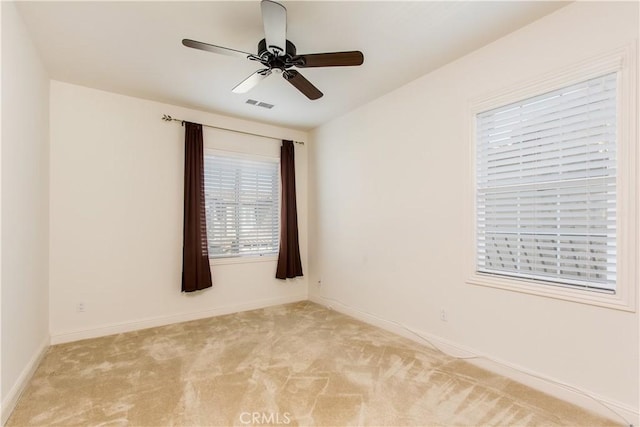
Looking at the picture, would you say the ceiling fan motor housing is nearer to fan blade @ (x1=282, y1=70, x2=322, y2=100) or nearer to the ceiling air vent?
fan blade @ (x1=282, y1=70, x2=322, y2=100)

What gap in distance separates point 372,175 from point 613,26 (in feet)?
7.47

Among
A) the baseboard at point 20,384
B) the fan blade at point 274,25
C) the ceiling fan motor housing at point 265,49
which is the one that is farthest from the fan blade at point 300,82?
the baseboard at point 20,384

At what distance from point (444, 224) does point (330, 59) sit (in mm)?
1788

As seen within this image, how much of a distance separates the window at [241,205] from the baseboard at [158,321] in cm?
71

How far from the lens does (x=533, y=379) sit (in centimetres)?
226

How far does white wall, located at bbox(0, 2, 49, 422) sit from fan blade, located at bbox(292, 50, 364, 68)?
188 cm

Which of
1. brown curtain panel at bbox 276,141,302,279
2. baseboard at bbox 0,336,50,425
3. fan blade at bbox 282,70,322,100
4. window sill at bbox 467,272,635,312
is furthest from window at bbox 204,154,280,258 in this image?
window sill at bbox 467,272,635,312

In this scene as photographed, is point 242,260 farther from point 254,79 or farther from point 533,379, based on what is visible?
point 533,379

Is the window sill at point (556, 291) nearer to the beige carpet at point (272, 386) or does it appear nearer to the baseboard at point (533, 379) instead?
the baseboard at point (533, 379)

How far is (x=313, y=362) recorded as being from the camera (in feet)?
8.83

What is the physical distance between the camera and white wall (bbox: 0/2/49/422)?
1974 mm

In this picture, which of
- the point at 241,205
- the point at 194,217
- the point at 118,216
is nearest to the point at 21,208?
the point at 118,216

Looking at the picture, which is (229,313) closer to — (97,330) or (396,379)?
(97,330)

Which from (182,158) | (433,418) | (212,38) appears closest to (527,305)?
(433,418)
